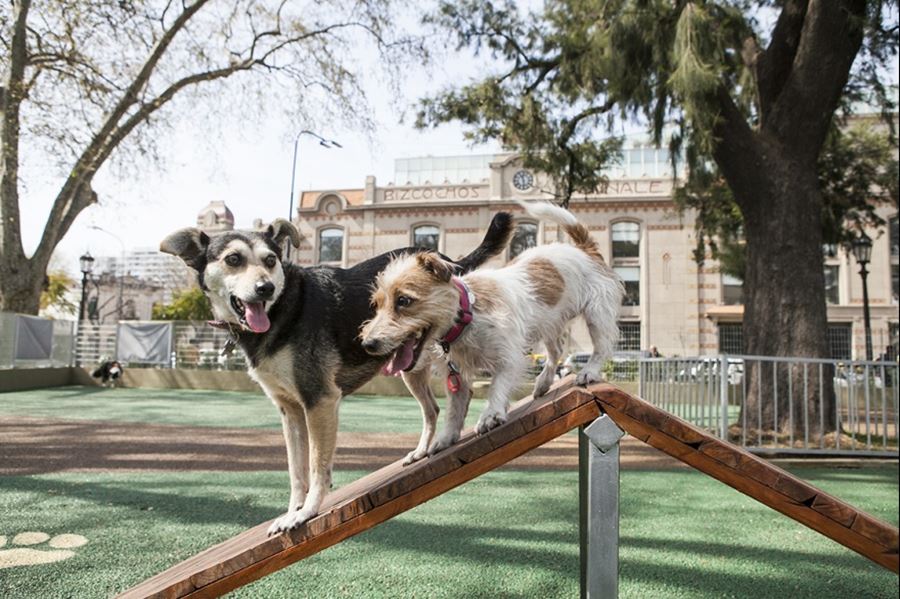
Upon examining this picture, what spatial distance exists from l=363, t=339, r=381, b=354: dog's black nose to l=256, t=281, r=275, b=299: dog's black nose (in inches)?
13.5

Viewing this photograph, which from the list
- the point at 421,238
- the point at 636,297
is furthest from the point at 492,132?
the point at 636,297

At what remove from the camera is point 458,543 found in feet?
11.6

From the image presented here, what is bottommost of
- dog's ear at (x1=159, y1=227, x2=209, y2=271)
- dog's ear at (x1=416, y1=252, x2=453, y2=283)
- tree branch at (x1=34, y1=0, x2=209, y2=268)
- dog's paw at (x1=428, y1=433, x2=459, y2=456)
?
dog's paw at (x1=428, y1=433, x2=459, y2=456)

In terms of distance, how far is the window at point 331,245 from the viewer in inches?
1003

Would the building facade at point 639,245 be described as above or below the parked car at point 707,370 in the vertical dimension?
above

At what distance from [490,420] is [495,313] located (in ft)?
1.24

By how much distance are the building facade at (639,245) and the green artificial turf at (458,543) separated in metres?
19.8

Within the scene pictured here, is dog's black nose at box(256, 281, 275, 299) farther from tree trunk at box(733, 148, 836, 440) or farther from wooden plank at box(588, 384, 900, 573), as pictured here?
tree trunk at box(733, 148, 836, 440)

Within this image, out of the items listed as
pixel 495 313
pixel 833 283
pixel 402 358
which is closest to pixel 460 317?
pixel 495 313

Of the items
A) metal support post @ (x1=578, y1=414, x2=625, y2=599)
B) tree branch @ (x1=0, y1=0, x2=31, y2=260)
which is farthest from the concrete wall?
metal support post @ (x1=578, y1=414, x2=625, y2=599)

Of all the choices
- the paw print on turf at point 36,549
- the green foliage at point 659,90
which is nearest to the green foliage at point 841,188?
the green foliage at point 659,90

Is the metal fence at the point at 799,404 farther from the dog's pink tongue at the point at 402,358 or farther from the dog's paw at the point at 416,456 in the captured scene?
the dog's pink tongue at the point at 402,358

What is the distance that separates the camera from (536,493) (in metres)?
5.00

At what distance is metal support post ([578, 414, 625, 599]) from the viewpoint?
1.80 metres
